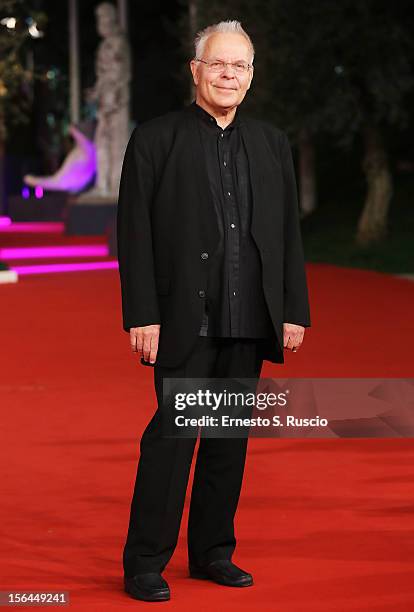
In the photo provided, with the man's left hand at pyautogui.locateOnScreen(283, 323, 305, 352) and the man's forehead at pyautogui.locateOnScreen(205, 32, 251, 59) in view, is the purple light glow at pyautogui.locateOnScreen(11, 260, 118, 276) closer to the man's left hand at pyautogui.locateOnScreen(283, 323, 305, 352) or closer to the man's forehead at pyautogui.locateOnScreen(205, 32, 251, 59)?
the man's left hand at pyautogui.locateOnScreen(283, 323, 305, 352)

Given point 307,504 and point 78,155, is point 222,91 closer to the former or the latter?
point 307,504

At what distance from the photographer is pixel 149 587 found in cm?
558

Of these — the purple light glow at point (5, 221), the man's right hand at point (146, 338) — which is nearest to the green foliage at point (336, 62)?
the purple light glow at point (5, 221)

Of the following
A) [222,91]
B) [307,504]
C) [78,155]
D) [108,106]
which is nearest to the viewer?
[222,91]

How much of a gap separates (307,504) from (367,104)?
872 inches

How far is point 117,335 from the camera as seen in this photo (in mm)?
14320

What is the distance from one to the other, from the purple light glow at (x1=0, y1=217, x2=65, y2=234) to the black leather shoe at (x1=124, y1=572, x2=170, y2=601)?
98.7ft

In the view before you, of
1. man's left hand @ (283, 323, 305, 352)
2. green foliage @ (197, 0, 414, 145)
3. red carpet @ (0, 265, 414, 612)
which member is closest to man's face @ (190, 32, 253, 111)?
man's left hand @ (283, 323, 305, 352)

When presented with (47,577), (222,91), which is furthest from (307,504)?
(222,91)

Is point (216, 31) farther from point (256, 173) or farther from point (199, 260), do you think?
point (199, 260)

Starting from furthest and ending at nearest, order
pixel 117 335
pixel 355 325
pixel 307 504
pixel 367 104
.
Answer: pixel 367 104
pixel 355 325
pixel 117 335
pixel 307 504

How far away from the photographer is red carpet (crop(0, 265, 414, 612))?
5789 mm

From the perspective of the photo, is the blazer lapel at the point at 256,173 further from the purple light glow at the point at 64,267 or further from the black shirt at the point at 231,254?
the purple light glow at the point at 64,267

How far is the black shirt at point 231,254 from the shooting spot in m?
5.57
